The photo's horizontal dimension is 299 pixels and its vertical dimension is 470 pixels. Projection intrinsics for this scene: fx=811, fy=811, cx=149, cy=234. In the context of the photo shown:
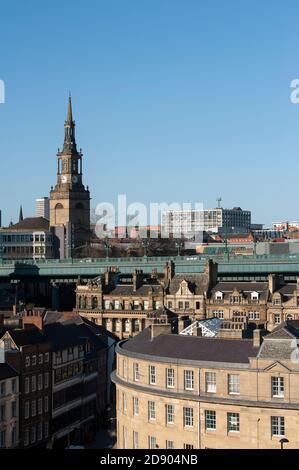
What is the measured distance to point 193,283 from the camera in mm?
91125

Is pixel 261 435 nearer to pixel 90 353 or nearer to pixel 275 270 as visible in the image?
pixel 90 353

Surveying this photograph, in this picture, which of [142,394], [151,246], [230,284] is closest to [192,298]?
[230,284]

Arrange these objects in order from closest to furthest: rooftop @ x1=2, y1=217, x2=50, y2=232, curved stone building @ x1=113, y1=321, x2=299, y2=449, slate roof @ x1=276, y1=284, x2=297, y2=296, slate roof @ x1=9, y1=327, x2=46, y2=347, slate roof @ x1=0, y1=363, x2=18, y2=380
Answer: curved stone building @ x1=113, y1=321, x2=299, y2=449 < slate roof @ x1=0, y1=363, x2=18, y2=380 < slate roof @ x1=9, y1=327, x2=46, y2=347 < slate roof @ x1=276, y1=284, x2=297, y2=296 < rooftop @ x1=2, y1=217, x2=50, y2=232

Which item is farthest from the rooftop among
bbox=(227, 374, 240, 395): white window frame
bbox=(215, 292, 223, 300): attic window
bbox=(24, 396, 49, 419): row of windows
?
bbox=(227, 374, 240, 395): white window frame

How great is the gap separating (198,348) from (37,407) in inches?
611

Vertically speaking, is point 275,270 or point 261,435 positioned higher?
point 275,270

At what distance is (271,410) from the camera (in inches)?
1703

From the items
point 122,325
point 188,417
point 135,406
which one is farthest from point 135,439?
point 122,325

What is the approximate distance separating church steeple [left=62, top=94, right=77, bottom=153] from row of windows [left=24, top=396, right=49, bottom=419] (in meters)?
122

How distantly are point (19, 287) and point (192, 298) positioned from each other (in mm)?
38181

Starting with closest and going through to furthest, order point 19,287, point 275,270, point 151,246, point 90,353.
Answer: point 90,353 → point 275,270 → point 19,287 → point 151,246

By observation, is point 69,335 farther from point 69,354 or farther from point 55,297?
point 55,297

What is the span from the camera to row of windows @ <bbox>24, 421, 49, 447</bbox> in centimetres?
5562

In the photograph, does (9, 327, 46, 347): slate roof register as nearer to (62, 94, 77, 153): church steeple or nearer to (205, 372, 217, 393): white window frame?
(205, 372, 217, 393): white window frame
